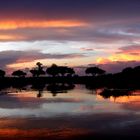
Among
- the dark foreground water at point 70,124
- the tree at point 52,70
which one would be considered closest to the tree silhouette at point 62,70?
the tree at point 52,70

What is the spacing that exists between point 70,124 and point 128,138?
5963 millimetres

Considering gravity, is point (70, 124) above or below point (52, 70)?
below

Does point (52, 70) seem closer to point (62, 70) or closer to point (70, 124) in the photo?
point (62, 70)

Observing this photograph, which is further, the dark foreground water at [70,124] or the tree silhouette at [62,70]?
the tree silhouette at [62,70]

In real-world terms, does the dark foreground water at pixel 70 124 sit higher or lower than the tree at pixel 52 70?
lower

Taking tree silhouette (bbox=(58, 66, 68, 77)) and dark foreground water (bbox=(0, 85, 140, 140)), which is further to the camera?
tree silhouette (bbox=(58, 66, 68, 77))

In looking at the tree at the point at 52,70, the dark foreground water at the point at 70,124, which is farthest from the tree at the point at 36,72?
the dark foreground water at the point at 70,124

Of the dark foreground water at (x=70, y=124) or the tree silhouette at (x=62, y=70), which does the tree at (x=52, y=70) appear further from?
the dark foreground water at (x=70, y=124)

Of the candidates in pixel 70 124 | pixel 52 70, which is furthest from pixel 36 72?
pixel 70 124

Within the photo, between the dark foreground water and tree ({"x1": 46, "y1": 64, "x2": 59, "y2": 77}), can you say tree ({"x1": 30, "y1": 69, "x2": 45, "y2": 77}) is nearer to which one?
tree ({"x1": 46, "y1": 64, "x2": 59, "y2": 77})

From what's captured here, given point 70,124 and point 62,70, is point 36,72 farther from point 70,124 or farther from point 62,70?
point 70,124

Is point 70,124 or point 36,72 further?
point 36,72

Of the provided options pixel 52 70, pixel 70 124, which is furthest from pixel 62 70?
pixel 70 124

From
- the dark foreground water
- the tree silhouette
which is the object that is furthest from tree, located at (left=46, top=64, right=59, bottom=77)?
the dark foreground water
